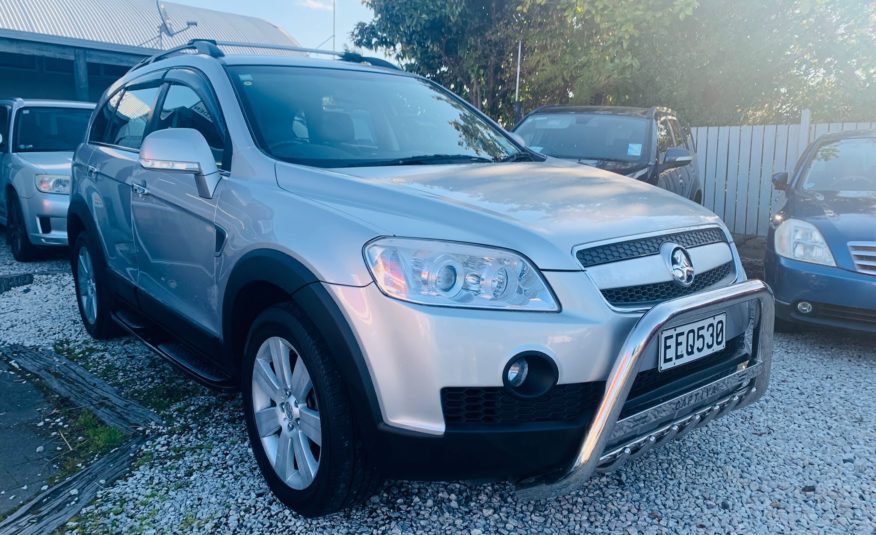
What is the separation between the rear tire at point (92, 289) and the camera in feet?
13.9

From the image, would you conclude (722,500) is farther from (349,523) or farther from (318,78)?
(318,78)

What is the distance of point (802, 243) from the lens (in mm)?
4500

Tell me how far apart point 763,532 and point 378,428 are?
150cm

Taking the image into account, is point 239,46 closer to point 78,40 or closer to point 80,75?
point 80,75

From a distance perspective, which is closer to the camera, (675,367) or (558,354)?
(558,354)

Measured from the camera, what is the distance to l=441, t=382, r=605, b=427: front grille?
203 cm

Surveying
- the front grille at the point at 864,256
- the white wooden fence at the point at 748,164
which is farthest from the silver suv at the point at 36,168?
the white wooden fence at the point at 748,164

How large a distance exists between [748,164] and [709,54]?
6.03 feet

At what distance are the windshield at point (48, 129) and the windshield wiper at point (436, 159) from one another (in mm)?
6127

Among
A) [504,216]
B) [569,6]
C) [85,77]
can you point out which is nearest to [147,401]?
[504,216]

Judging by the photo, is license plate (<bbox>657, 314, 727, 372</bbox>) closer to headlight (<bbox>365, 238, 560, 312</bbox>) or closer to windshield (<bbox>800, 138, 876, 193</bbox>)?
headlight (<bbox>365, 238, 560, 312</bbox>)

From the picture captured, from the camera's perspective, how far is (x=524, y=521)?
2521 mm

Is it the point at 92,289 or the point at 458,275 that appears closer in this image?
the point at 458,275

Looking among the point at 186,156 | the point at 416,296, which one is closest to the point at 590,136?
the point at 186,156
